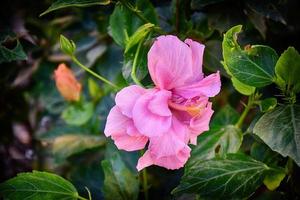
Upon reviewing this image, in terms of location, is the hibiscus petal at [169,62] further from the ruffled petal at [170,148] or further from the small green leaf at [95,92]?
the small green leaf at [95,92]

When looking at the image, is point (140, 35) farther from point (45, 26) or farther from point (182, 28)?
point (45, 26)

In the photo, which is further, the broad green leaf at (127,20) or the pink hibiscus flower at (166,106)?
the broad green leaf at (127,20)

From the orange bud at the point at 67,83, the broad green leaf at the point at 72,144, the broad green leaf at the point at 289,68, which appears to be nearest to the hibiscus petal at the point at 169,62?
the broad green leaf at the point at 289,68

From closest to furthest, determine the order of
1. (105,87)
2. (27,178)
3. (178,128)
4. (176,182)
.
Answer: (178,128) → (27,178) → (176,182) → (105,87)

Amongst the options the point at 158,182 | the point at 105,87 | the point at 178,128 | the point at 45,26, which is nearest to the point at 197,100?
the point at 178,128

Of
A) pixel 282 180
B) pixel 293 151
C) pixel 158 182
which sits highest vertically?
pixel 293 151

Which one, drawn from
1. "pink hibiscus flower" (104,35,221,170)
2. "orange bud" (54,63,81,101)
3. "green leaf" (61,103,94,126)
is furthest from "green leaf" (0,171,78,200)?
"green leaf" (61,103,94,126)
